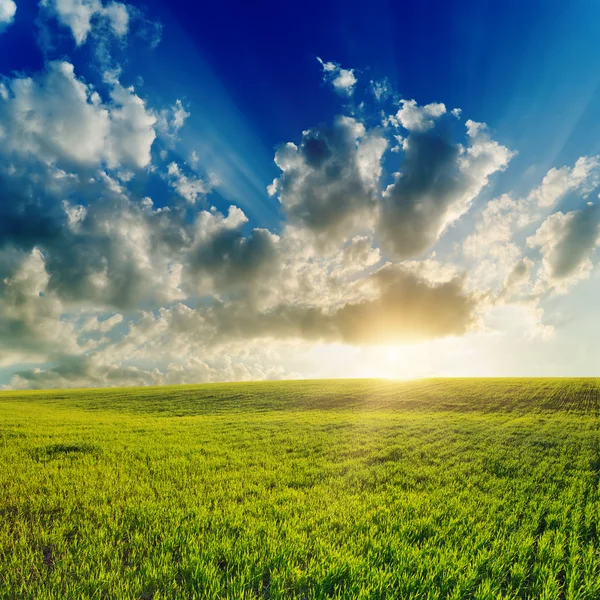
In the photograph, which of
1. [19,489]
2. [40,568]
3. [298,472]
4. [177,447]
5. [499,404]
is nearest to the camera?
[40,568]

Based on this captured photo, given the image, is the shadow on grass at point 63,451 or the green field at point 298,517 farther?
the shadow on grass at point 63,451

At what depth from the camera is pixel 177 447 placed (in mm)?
16234

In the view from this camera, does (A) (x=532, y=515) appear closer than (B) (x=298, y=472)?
Yes

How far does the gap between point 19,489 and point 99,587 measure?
6.75 m

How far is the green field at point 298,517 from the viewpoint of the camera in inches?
218

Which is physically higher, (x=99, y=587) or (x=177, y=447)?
(x=99, y=587)

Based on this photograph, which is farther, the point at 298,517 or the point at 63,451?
the point at 63,451

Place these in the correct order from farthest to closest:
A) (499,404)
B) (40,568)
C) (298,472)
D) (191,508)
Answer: (499,404) → (298,472) → (191,508) → (40,568)

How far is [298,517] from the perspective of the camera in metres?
7.88

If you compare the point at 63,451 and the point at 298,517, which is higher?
the point at 298,517

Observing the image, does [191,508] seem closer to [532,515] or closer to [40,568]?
[40,568]

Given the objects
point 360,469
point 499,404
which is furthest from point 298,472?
point 499,404

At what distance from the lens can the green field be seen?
5.54 metres

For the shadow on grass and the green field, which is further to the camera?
the shadow on grass
